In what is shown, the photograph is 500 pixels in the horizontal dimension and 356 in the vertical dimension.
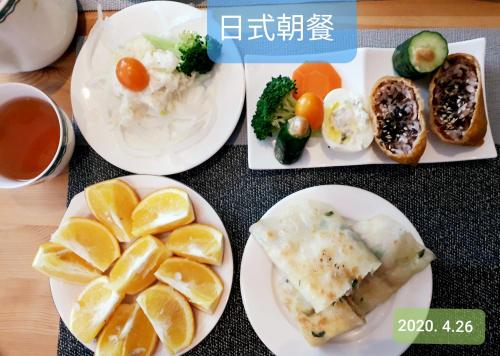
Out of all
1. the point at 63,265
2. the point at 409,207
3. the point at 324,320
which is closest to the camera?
the point at 324,320

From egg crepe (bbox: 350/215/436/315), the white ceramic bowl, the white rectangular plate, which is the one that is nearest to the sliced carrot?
the white rectangular plate

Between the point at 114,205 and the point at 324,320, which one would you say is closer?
the point at 324,320

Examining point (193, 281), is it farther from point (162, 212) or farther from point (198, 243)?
point (162, 212)

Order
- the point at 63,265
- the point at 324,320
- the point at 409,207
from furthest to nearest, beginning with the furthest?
the point at 409,207
the point at 63,265
the point at 324,320

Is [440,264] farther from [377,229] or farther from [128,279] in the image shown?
[128,279]

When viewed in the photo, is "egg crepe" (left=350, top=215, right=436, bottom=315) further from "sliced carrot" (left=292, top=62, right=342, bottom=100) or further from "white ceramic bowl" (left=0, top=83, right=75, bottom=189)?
"white ceramic bowl" (left=0, top=83, right=75, bottom=189)

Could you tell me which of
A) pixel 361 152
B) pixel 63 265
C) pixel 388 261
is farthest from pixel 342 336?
pixel 63 265
